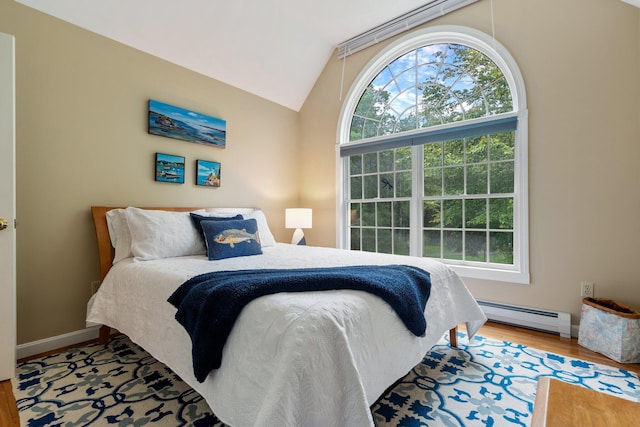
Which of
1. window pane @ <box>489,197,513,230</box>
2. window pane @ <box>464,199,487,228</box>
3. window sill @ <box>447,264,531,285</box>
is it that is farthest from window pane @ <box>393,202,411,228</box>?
window pane @ <box>489,197,513,230</box>

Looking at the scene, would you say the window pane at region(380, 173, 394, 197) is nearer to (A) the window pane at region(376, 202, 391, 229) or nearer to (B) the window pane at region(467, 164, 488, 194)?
(A) the window pane at region(376, 202, 391, 229)

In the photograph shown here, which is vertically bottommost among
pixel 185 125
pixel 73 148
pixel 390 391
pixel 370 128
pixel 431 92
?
pixel 390 391

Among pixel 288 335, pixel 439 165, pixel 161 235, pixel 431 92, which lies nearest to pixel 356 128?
pixel 431 92

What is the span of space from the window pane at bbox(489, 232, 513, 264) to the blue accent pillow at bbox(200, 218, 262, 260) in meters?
2.20

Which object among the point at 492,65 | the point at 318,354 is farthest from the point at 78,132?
the point at 492,65

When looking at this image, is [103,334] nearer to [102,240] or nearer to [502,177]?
[102,240]

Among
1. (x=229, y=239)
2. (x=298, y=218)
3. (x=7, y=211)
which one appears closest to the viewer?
(x=7, y=211)

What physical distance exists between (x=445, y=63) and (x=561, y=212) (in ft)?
6.11

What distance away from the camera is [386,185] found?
362 centimetres

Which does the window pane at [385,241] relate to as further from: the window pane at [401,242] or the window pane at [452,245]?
the window pane at [452,245]

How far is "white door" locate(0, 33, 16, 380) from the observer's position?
1.83 metres

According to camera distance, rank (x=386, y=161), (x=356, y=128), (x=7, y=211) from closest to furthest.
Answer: (x=7, y=211) → (x=386, y=161) → (x=356, y=128)

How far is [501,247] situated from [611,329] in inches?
37.6

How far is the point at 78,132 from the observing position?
238 centimetres
